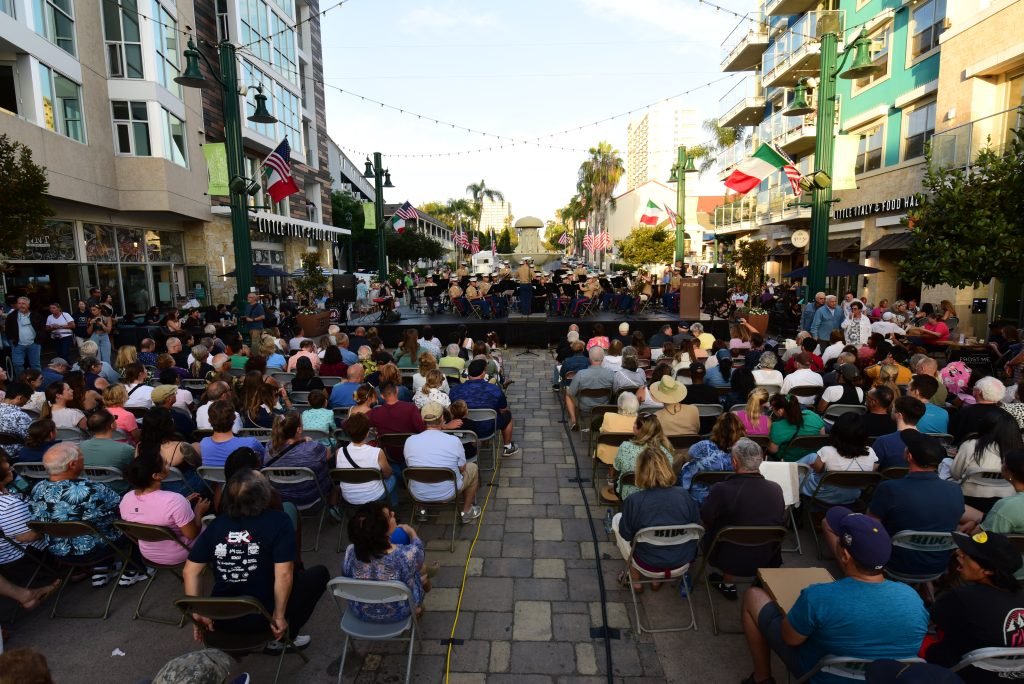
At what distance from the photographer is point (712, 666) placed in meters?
3.29

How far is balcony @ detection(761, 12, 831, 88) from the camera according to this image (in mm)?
21859

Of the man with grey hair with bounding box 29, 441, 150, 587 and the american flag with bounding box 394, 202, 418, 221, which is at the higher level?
the american flag with bounding box 394, 202, 418, 221

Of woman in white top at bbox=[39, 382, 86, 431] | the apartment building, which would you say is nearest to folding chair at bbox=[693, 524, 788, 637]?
woman in white top at bbox=[39, 382, 86, 431]

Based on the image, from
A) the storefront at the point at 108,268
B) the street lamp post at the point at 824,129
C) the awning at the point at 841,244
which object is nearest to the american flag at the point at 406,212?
the storefront at the point at 108,268

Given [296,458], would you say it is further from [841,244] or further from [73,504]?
[841,244]

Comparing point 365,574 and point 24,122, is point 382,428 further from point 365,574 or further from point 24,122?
point 24,122

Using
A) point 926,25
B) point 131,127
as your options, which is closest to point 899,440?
point 926,25

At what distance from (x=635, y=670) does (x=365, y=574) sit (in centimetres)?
169

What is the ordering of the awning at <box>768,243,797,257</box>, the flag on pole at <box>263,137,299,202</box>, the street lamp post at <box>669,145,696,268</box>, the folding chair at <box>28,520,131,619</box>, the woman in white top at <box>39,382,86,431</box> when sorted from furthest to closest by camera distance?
the awning at <box>768,243,797,257</box>
the street lamp post at <box>669,145,696,268</box>
the flag on pole at <box>263,137,299,202</box>
the woman in white top at <box>39,382,86,431</box>
the folding chair at <box>28,520,131,619</box>

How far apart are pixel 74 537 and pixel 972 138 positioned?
62.1ft

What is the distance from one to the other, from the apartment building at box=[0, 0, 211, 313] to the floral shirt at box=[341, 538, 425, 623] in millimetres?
13529

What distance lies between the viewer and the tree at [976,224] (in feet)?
29.5

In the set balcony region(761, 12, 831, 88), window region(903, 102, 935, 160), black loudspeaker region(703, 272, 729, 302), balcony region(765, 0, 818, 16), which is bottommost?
black loudspeaker region(703, 272, 729, 302)

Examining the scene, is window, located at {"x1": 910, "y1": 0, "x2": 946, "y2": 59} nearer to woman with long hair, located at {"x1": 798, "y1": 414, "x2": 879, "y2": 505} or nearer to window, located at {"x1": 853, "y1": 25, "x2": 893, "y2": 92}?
window, located at {"x1": 853, "y1": 25, "x2": 893, "y2": 92}
